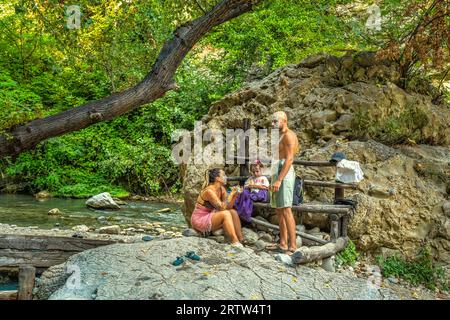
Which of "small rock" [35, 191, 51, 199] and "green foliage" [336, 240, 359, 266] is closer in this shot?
"green foliage" [336, 240, 359, 266]

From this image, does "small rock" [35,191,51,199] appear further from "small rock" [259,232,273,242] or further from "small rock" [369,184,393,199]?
"small rock" [369,184,393,199]

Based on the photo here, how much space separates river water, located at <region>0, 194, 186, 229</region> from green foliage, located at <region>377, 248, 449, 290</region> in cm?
819

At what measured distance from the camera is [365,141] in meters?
8.34

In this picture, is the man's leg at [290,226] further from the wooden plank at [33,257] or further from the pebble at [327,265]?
the wooden plank at [33,257]

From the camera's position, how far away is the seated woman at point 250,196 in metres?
7.30

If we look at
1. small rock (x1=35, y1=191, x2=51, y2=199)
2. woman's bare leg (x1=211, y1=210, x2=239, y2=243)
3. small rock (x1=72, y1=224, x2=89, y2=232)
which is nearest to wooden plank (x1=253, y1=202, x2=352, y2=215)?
woman's bare leg (x1=211, y1=210, x2=239, y2=243)

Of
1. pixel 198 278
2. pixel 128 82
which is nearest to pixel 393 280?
pixel 198 278

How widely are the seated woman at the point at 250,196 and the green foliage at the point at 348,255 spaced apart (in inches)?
61.6

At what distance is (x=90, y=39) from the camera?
16.1 metres

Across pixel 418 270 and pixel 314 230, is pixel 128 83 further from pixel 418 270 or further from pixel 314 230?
pixel 418 270

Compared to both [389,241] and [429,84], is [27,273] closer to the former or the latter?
[389,241]

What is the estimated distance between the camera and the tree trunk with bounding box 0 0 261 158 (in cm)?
514

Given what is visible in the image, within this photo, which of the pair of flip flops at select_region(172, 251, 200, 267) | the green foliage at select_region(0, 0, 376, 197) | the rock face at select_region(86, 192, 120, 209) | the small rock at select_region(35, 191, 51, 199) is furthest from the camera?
the small rock at select_region(35, 191, 51, 199)

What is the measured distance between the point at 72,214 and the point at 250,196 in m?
10.2
